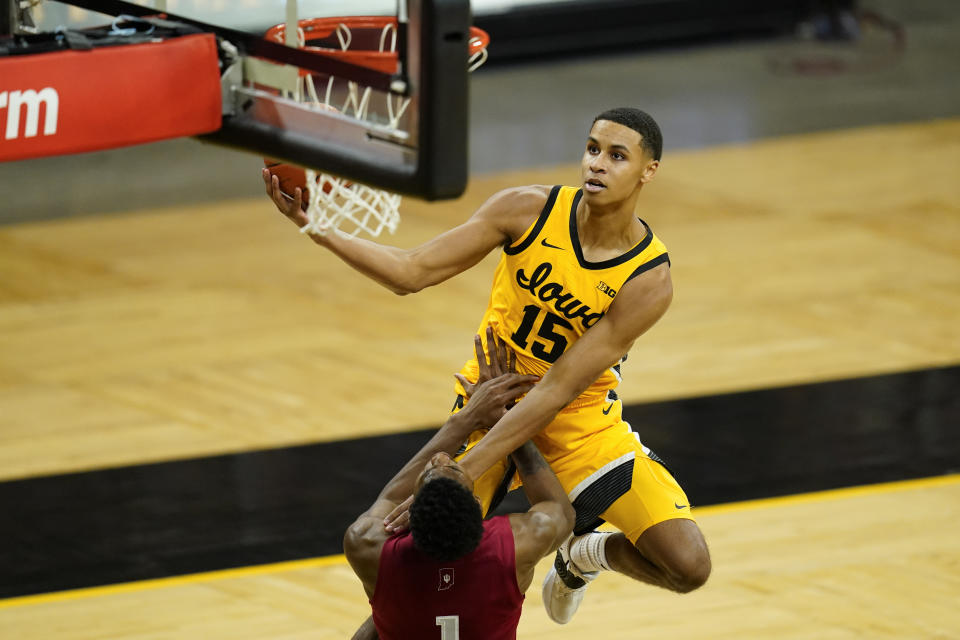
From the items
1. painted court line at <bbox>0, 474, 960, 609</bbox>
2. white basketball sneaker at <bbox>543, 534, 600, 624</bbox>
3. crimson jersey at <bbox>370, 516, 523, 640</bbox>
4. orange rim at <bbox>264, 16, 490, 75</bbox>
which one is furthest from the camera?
painted court line at <bbox>0, 474, 960, 609</bbox>

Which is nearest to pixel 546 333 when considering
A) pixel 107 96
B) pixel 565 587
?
pixel 565 587

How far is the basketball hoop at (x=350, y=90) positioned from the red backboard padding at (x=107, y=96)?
241mm

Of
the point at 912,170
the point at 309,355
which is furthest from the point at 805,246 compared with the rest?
the point at 309,355

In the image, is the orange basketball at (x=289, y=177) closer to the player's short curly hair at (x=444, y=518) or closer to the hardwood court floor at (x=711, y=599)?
the player's short curly hair at (x=444, y=518)

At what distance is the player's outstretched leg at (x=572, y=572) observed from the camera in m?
4.88

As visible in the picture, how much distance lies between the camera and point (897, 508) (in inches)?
240

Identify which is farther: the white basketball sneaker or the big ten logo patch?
the white basketball sneaker

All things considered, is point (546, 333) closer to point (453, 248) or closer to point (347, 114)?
point (453, 248)

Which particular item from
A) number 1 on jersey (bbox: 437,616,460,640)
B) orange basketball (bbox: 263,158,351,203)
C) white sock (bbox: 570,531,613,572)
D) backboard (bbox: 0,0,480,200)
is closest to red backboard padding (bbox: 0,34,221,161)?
backboard (bbox: 0,0,480,200)

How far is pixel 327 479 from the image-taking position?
21.3 feet

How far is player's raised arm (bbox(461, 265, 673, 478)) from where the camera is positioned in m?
4.32

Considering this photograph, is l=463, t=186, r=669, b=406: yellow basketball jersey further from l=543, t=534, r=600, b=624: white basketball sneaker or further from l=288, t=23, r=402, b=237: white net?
l=543, t=534, r=600, b=624: white basketball sneaker

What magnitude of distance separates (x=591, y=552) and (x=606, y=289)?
3.18 ft

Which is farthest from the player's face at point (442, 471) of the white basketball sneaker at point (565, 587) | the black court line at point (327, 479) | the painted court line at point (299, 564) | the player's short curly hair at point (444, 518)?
the black court line at point (327, 479)
